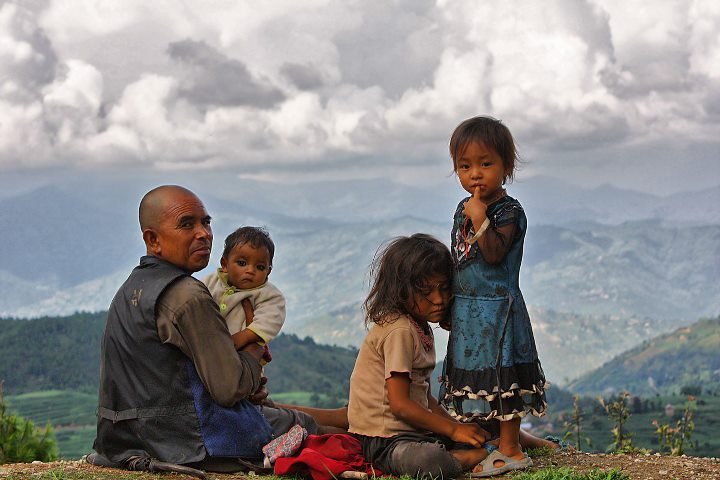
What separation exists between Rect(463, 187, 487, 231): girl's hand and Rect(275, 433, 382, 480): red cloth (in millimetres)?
1933

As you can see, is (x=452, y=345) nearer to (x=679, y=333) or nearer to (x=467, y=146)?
(x=467, y=146)

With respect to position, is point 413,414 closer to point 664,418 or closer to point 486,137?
point 486,137

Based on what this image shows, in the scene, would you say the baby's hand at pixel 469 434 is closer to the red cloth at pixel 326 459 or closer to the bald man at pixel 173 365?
the red cloth at pixel 326 459

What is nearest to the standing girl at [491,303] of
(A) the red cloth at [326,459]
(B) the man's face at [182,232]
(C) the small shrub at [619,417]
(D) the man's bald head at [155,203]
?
(A) the red cloth at [326,459]

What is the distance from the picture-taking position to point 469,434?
6965mm

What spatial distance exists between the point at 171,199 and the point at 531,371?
300cm

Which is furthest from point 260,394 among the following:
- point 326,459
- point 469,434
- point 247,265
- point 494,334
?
point 494,334

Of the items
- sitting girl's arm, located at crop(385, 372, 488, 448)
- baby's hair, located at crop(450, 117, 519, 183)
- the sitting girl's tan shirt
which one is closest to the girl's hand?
baby's hair, located at crop(450, 117, 519, 183)

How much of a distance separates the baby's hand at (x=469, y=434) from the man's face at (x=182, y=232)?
225 cm

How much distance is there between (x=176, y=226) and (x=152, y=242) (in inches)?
9.8

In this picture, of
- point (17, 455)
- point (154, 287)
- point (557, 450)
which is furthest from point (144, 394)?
point (17, 455)

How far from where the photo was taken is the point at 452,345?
717 centimetres

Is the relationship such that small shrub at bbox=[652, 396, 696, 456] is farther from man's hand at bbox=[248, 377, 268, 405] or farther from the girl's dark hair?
man's hand at bbox=[248, 377, 268, 405]

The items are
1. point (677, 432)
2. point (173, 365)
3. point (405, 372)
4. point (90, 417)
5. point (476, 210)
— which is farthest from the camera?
point (90, 417)
